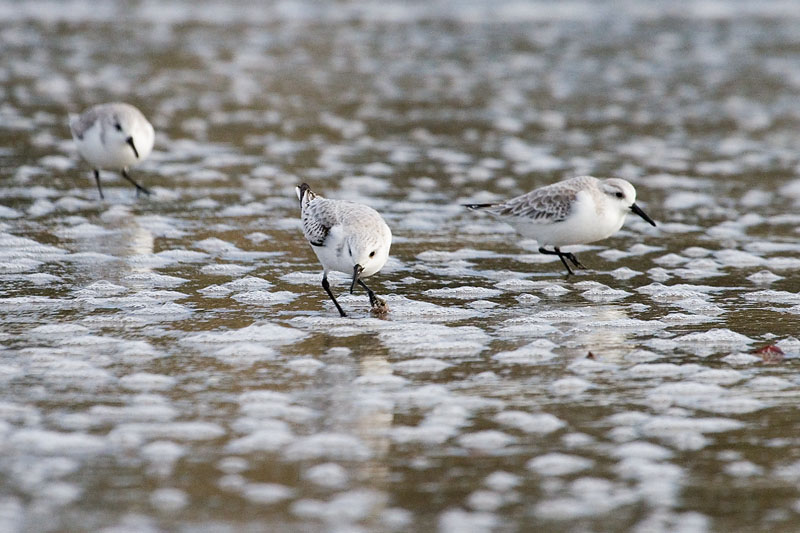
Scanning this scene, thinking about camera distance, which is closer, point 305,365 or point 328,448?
point 328,448

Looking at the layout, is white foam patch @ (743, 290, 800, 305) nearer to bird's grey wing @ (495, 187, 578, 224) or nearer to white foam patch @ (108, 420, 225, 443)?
bird's grey wing @ (495, 187, 578, 224)

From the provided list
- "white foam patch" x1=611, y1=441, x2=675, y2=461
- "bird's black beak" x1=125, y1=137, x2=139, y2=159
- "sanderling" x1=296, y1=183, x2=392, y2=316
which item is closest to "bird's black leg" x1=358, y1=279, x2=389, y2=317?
"sanderling" x1=296, y1=183, x2=392, y2=316

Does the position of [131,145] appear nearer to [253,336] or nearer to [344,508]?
[253,336]

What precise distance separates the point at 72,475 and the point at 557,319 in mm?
3279

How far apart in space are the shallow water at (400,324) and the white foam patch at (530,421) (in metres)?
0.01

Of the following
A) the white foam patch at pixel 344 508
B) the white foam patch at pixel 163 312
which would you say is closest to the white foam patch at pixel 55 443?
the white foam patch at pixel 344 508

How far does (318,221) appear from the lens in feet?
22.7

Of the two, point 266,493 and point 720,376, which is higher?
point 266,493

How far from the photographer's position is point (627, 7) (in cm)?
2800

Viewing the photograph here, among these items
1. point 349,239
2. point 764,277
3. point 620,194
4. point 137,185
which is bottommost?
point 764,277

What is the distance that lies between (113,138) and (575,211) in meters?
4.30

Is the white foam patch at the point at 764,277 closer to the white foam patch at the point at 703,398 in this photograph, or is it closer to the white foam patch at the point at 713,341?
the white foam patch at the point at 713,341

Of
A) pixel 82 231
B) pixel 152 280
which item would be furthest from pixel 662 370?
pixel 82 231

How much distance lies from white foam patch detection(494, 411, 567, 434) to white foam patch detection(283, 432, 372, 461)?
2.21 ft
